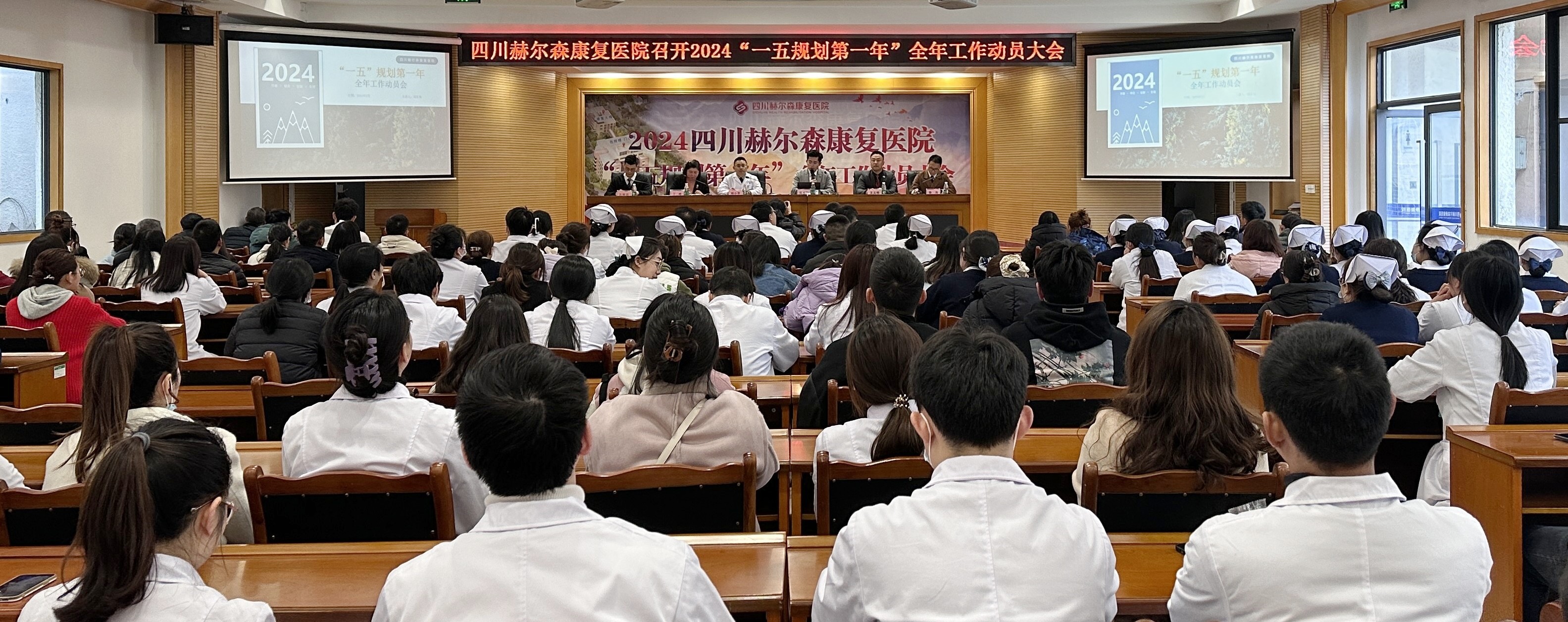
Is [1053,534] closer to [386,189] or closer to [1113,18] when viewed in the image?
[1113,18]

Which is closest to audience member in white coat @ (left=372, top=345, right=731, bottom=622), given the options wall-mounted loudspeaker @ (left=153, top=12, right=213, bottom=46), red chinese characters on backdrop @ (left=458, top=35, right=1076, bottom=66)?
wall-mounted loudspeaker @ (left=153, top=12, right=213, bottom=46)

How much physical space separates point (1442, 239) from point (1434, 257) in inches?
5.1

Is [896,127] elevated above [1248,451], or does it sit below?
above

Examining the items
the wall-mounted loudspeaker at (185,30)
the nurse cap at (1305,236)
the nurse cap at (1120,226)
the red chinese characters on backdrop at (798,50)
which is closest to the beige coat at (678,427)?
the nurse cap at (1305,236)

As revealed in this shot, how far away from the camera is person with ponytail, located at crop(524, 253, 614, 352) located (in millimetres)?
5293

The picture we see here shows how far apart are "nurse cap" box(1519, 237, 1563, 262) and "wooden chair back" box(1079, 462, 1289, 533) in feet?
17.9

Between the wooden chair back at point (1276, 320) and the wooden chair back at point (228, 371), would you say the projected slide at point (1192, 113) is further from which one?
the wooden chair back at point (228, 371)

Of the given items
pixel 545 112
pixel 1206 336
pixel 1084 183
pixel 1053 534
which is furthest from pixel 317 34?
pixel 1053 534

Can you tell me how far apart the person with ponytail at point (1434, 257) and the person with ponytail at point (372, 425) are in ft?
18.6

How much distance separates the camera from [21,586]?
2.17 m

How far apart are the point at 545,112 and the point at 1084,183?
6141mm

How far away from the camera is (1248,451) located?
9.50 feet

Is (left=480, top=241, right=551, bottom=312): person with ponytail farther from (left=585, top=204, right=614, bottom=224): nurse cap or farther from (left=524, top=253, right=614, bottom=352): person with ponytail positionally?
(left=585, top=204, right=614, bottom=224): nurse cap

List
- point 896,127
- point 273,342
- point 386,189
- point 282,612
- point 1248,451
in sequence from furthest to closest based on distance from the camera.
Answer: point 896,127, point 386,189, point 273,342, point 1248,451, point 282,612
